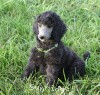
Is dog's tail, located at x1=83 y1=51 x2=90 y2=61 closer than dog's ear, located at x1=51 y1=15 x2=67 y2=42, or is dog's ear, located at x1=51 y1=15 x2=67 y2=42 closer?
dog's ear, located at x1=51 y1=15 x2=67 y2=42

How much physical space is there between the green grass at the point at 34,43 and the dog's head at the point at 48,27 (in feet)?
1.88

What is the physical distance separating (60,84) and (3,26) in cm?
163

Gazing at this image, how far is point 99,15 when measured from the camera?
607 centimetres

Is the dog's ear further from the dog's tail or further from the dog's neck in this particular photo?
the dog's tail

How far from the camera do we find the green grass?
4121 mm

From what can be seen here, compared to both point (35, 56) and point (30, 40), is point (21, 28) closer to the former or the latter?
point (30, 40)

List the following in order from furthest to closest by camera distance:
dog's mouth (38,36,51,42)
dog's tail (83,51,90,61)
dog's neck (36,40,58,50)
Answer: dog's tail (83,51,90,61)
dog's neck (36,40,58,50)
dog's mouth (38,36,51,42)

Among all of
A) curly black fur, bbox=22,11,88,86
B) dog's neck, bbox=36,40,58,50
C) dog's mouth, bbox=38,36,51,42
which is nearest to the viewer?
dog's mouth, bbox=38,36,51,42

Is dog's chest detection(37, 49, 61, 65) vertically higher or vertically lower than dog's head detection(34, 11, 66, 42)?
lower

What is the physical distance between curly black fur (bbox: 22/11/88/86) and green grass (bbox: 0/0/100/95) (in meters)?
0.12

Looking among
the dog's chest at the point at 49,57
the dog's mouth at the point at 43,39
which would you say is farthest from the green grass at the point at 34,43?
the dog's mouth at the point at 43,39

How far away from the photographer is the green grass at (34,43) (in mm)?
4121

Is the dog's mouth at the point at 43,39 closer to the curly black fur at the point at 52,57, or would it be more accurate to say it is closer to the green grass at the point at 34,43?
the curly black fur at the point at 52,57

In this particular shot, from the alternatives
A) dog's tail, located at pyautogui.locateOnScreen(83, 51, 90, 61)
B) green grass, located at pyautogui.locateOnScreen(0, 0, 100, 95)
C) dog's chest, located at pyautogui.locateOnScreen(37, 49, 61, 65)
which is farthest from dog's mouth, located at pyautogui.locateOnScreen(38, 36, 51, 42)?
dog's tail, located at pyautogui.locateOnScreen(83, 51, 90, 61)
